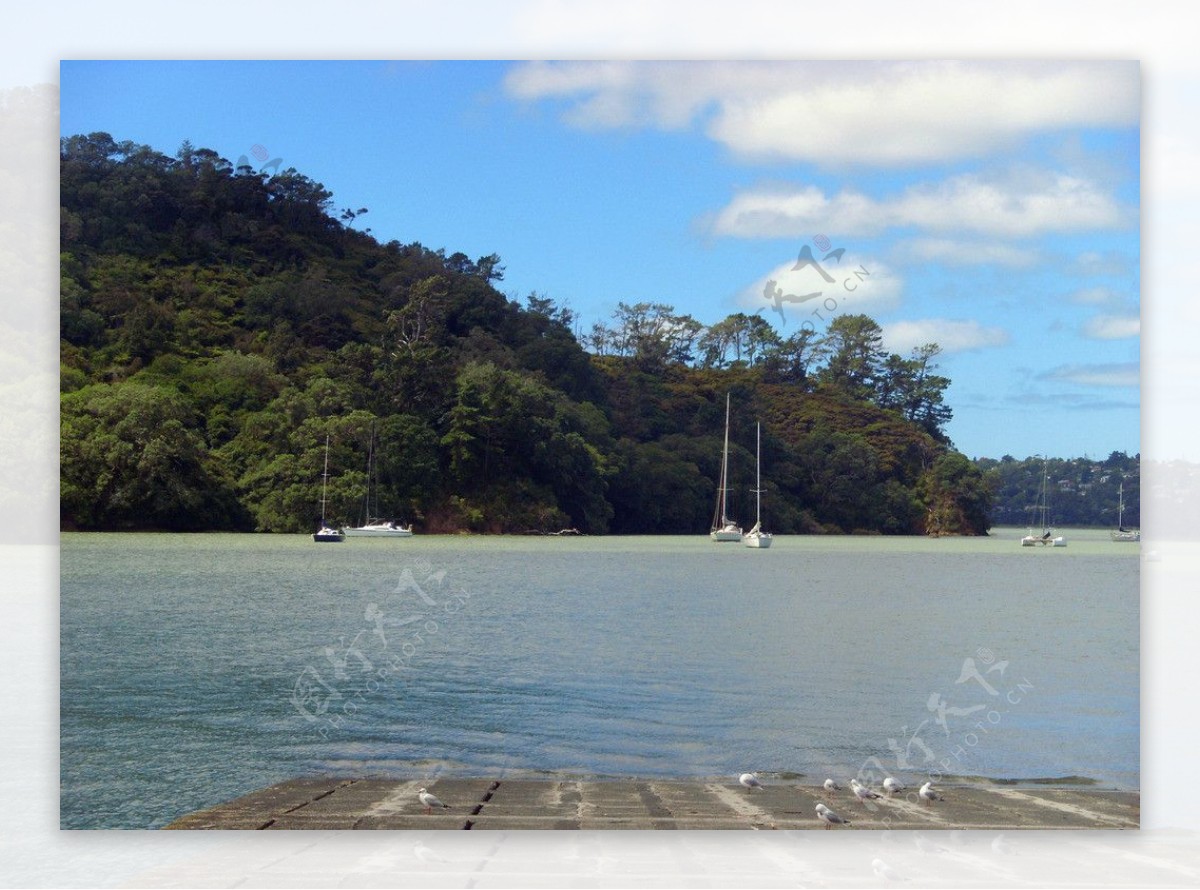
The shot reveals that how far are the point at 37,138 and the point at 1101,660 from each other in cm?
954

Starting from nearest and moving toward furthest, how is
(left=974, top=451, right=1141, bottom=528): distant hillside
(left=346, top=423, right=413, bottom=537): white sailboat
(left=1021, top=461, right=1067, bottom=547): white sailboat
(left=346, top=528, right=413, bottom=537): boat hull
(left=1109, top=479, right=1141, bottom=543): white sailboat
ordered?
(left=974, top=451, right=1141, bottom=528): distant hillside < (left=1109, top=479, right=1141, bottom=543): white sailboat < (left=1021, top=461, right=1067, bottom=547): white sailboat < (left=346, top=423, right=413, bottom=537): white sailboat < (left=346, top=528, right=413, bottom=537): boat hull

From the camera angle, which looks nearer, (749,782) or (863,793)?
(863,793)

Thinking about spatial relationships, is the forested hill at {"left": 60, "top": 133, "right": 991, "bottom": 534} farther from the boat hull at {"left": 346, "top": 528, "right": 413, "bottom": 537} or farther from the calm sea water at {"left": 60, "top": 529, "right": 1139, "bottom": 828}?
the calm sea water at {"left": 60, "top": 529, "right": 1139, "bottom": 828}

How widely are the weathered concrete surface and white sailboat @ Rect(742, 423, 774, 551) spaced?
702cm

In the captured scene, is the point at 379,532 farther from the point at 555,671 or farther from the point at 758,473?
the point at 555,671

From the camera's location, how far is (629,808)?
17.6 feet

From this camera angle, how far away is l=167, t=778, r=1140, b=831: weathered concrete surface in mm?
5184

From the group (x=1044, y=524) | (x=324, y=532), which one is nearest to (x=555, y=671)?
(x=1044, y=524)

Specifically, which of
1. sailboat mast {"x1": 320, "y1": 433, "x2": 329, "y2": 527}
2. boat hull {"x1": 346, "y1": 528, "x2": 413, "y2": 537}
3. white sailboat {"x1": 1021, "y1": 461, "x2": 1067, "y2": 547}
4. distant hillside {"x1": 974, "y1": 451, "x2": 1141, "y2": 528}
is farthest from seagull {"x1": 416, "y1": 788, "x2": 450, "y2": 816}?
boat hull {"x1": 346, "y1": 528, "x2": 413, "y2": 537}

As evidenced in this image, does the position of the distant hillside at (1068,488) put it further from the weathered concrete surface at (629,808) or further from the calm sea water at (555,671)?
the weathered concrete surface at (629,808)

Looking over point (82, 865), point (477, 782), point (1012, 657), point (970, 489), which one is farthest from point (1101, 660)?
point (82, 865)

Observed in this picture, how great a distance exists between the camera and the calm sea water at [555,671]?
7.21 m

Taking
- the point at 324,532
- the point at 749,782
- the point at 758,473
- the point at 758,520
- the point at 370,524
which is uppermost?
the point at 758,473

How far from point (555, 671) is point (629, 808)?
17.7 feet
